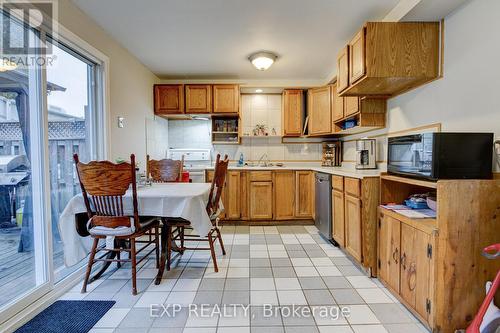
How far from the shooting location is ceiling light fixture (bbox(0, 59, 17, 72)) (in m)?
1.71

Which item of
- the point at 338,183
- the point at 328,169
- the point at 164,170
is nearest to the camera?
the point at 338,183

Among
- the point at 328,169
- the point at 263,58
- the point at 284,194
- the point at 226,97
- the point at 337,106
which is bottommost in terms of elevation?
the point at 284,194

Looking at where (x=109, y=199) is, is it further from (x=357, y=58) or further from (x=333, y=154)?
(x=333, y=154)

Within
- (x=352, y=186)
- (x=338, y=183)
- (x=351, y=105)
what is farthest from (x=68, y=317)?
(x=351, y=105)

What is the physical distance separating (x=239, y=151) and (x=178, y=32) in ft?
7.50

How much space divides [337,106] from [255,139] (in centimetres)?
153

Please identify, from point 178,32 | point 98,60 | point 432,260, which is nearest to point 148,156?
point 98,60

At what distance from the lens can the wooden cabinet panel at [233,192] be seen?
3997 millimetres

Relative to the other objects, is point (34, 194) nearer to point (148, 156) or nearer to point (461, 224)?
point (148, 156)

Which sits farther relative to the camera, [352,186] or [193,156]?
[193,156]

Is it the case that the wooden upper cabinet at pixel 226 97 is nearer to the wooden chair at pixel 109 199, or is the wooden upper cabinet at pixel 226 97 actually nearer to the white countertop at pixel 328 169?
the white countertop at pixel 328 169

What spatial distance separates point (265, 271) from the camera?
2.41 metres

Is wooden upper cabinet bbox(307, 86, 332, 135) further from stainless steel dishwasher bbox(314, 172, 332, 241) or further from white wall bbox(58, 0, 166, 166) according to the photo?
white wall bbox(58, 0, 166, 166)

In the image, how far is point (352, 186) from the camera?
8.32ft
